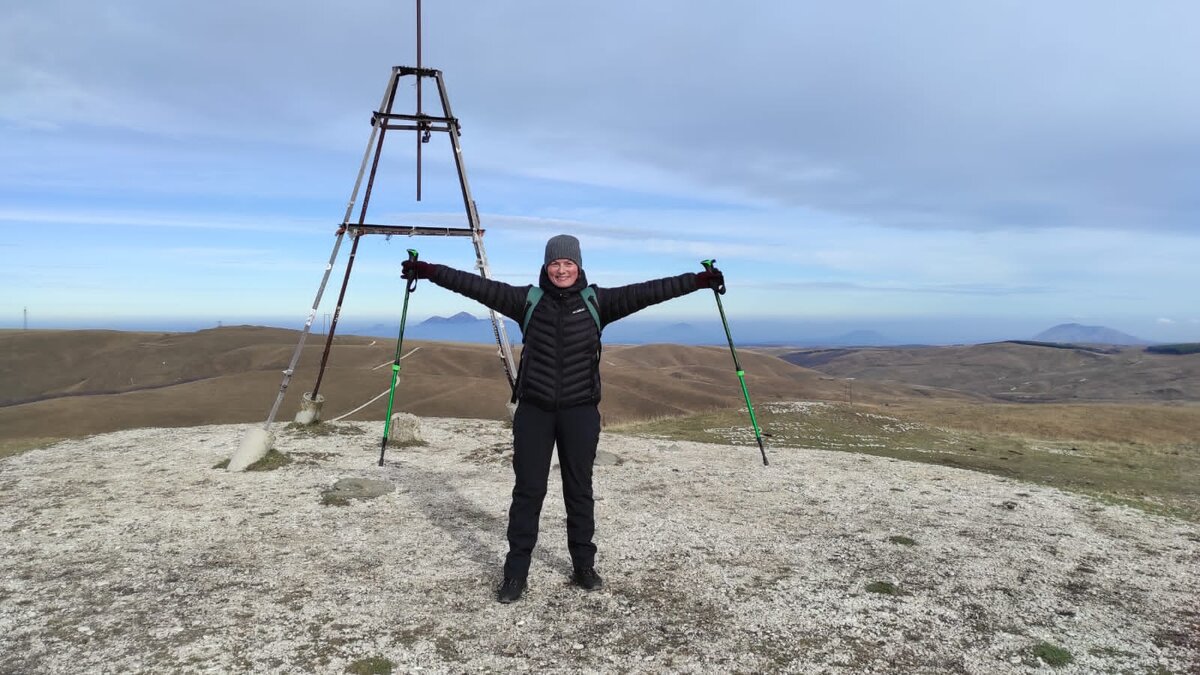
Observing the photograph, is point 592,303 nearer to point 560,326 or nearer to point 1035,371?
point 560,326

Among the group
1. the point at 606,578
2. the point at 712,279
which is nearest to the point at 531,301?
the point at 712,279

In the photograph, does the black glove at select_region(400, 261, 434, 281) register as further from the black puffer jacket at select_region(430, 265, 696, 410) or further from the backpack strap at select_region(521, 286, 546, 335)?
the backpack strap at select_region(521, 286, 546, 335)

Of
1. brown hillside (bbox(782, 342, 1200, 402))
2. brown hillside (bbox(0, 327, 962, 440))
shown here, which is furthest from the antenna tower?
brown hillside (bbox(782, 342, 1200, 402))

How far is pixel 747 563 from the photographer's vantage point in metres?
7.09

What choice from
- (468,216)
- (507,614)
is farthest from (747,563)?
(468,216)

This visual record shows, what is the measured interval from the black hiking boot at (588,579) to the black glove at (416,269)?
3.33m

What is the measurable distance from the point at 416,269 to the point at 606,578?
3.72 m

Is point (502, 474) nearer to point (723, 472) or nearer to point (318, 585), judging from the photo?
point (723, 472)

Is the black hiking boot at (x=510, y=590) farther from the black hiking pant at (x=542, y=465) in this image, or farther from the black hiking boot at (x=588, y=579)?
the black hiking boot at (x=588, y=579)

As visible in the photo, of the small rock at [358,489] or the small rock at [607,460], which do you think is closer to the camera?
the small rock at [358,489]

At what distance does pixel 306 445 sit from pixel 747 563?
1000 cm

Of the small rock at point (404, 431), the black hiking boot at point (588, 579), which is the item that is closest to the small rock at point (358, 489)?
the small rock at point (404, 431)

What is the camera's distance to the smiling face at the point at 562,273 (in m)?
6.17

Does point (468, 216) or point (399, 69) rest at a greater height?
point (399, 69)
